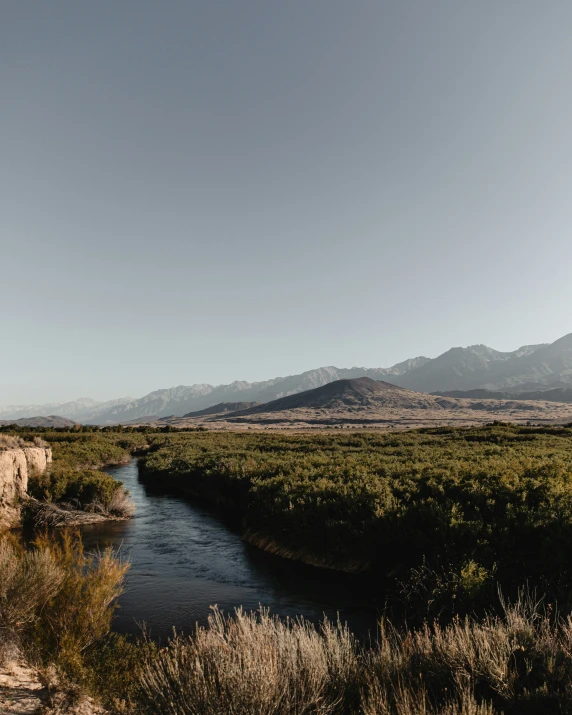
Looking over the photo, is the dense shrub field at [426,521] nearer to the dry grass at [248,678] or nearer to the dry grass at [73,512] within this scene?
the dry grass at [73,512]

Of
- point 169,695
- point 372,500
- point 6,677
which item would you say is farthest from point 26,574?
point 372,500

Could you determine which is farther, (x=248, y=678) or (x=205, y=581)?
(x=205, y=581)

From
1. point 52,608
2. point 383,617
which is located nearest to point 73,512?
point 52,608

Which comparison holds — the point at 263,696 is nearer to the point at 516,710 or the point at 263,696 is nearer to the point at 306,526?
the point at 516,710

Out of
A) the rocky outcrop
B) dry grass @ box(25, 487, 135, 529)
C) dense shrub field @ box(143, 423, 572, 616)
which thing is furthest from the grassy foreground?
dry grass @ box(25, 487, 135, 529)

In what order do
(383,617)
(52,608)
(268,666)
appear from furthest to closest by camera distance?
(383,617) < (52,608) < (268,666)

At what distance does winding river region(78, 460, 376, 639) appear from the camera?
37.4 ft

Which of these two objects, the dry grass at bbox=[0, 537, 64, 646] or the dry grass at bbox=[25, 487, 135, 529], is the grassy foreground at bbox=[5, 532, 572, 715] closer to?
the dry grass at bbox=[0, 537, 64, 646]

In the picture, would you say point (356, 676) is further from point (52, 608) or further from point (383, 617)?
point (52, 608)

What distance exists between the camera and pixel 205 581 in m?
14.0

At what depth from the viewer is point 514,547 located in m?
12.1

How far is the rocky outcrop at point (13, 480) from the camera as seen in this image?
19250mm

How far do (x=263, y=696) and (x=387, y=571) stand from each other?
9.86m

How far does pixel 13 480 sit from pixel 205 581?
503 inches
